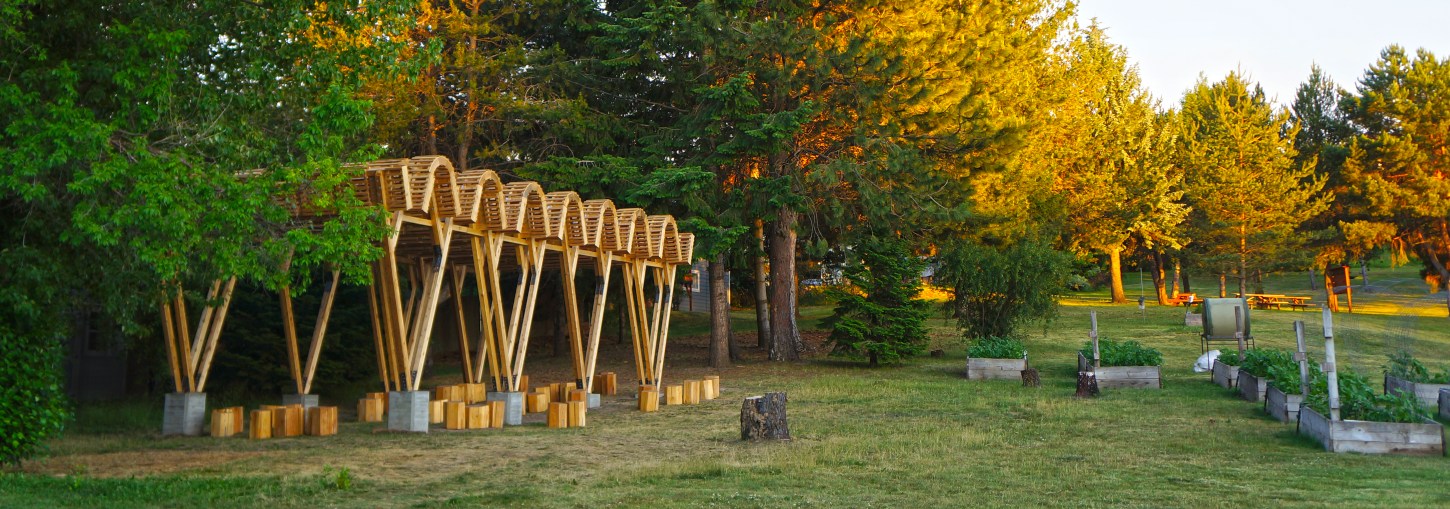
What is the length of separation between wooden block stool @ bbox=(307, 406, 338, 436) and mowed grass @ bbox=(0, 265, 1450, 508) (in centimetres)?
42

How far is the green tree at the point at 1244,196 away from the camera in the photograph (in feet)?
141

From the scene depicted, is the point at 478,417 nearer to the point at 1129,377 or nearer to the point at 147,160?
the point at 147,160

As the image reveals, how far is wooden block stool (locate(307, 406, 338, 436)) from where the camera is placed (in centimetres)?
1418

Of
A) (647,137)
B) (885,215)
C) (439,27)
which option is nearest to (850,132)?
(885,215)

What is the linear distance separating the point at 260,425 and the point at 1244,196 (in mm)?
39165

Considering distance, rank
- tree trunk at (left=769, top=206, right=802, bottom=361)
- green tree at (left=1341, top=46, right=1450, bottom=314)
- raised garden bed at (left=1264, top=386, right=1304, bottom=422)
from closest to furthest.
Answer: raised garden bed at (left=1264, top=386, right=1304, bottom=422) < tree trunk at (left=769, top=206, right=802, bottom=361) < green tree at (left=1341, top=46, right=1450, bottom=314)

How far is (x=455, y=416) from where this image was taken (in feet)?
48.2

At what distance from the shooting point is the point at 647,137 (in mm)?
25531

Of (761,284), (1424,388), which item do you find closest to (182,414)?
(1424,388)

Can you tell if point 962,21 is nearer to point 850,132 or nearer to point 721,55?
point 850,132

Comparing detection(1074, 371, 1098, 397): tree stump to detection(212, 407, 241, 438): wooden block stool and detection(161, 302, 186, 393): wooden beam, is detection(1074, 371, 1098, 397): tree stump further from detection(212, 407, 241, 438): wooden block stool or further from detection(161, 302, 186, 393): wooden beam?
detection(161, 302, 186, 393): wooden beam

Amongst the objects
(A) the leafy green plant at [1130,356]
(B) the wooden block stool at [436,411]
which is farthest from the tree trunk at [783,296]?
(B) the wooden block stool at [436,411]

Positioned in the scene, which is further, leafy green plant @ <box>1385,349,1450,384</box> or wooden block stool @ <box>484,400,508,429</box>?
wooden block stool @ <box>484,400,508,429</box>

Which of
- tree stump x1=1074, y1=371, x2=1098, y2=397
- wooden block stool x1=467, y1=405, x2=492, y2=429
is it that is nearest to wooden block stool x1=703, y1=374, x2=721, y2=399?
wooden block stool x1=467, y1=405, x2=492, y2=429
